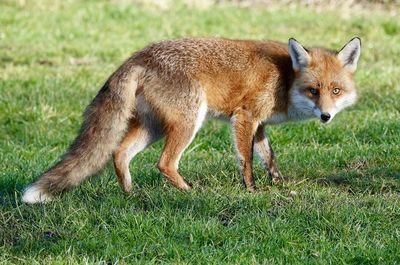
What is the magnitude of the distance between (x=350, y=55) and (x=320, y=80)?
1.26ft

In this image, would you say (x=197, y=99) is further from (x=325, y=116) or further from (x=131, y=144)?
(x=325, y=116)

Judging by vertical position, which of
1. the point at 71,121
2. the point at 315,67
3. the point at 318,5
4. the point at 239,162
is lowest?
the point at 318,5

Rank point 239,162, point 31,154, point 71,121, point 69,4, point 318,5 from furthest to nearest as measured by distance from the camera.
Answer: point 318,5 < point 69,4 < point 71,121 < point 31,154 < point 239,162

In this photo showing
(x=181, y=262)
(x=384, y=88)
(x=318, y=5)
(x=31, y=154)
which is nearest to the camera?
(x=181, y=262)

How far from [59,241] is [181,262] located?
2.93 feet

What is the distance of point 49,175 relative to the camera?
252 inches

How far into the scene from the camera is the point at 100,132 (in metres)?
6.62

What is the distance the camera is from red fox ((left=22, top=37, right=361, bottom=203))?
662 centimetres

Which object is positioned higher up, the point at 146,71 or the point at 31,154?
the point at 146,71

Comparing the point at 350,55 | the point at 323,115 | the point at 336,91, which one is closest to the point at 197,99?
the point at 323,115

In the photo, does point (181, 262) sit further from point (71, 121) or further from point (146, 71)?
point (71, 121)

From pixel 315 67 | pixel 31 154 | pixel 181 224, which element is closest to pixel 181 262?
pixel 181 224

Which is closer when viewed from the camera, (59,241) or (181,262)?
(181,262)

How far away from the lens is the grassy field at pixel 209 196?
217 inches
